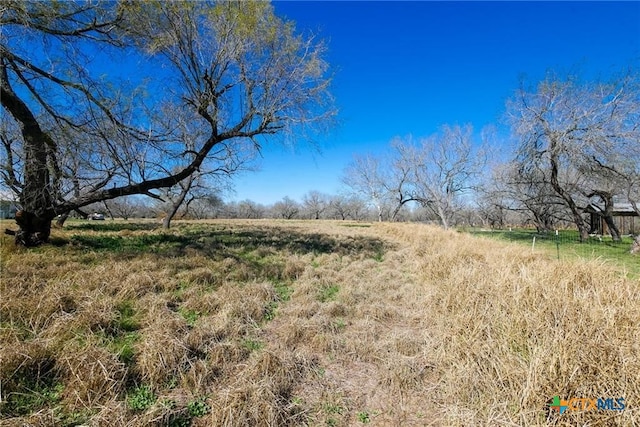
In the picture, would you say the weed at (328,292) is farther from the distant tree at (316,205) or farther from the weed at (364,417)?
the distant tree at (316,205)

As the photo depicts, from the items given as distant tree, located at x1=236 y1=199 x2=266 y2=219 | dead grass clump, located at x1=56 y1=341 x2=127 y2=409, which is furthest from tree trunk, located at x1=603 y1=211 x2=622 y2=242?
distant tree, located at x1=236 y1=199 x2=266 y2=219

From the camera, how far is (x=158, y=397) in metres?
2.24

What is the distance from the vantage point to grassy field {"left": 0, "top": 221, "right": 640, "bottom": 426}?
2059 mm

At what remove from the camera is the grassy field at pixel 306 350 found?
2.06 m

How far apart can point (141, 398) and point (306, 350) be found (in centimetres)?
160

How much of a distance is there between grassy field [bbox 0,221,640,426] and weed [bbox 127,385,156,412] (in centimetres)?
1

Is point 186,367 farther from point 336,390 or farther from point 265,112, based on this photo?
point 265,112

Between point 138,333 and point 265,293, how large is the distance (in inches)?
79.0

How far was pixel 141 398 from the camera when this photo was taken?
222cm

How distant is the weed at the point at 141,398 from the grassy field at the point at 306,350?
0.5 inches

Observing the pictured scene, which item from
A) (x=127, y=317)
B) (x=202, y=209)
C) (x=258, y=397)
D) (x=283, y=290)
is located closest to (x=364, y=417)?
(x=258, y=397)

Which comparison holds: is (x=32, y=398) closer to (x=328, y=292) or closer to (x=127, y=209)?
(x=328, y=292)

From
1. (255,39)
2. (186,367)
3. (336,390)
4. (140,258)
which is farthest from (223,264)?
(255,39)

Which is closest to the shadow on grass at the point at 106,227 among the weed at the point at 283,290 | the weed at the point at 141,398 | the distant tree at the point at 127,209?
the weed at the point at 283,290
